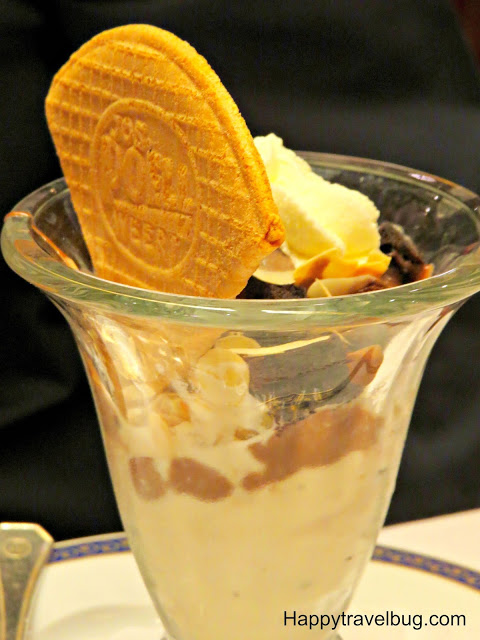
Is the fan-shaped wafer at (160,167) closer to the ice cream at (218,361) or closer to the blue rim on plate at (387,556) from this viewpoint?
the ice cream at (218,361)

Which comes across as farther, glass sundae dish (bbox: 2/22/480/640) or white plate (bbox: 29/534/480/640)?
white plate (bbox: 29/534/480/640)

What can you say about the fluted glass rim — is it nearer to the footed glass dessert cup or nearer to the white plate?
the footed glass dessert cup

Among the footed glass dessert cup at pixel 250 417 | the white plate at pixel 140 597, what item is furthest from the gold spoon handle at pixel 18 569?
the footed glass dessert cup at pixel 250 417

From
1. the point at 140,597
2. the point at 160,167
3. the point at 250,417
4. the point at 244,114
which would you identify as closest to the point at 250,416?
the point at 250,417

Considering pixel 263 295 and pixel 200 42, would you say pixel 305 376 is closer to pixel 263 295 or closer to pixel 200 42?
pixel 263 295

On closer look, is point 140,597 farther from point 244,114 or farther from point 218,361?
point 244,114

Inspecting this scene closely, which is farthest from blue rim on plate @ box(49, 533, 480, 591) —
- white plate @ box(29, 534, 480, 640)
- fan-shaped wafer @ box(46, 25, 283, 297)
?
fan-shaped wafer @ box(46, 25, 283, 297)
